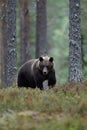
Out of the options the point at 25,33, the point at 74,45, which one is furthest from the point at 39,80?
the point at 25,33

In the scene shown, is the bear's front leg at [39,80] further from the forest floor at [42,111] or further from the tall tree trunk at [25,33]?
the tall tree trunk at [25,33]

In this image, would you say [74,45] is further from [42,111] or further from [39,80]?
[42,111]

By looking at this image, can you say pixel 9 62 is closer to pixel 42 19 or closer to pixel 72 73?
pixel 72 73

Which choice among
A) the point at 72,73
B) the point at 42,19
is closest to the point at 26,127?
the point at 72,73

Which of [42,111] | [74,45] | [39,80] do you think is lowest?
[39,80]

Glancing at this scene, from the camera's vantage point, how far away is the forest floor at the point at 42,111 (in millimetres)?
7875

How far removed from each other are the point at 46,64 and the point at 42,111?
21.6 ft

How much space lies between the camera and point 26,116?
8836 millimetres

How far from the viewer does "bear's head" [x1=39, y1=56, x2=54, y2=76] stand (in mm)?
16609

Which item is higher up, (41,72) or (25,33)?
(25,33)

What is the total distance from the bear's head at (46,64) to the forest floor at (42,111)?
246 cm

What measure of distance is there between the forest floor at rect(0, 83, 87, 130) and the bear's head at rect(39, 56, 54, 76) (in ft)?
8.08

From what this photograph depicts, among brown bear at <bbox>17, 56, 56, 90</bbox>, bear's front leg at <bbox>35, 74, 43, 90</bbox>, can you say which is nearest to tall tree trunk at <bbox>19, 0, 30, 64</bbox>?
brown bear at <bbox>17, 56, 56, 90</bbox>

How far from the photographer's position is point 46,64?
16641 mm
